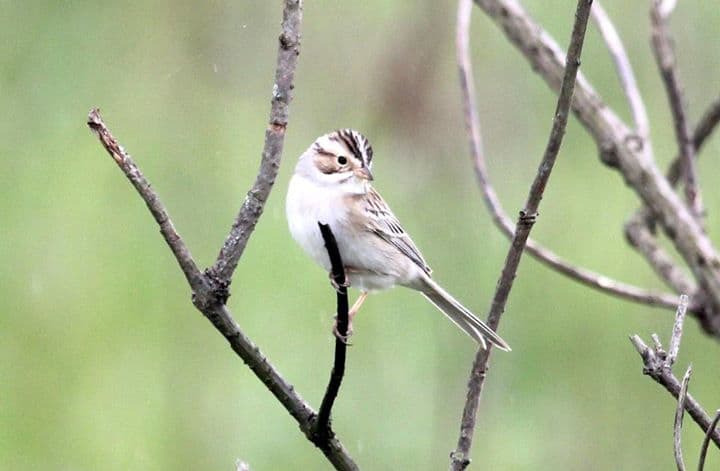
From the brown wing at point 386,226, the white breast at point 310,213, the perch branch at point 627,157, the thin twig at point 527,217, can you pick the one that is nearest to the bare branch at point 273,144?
the thin twig at point 527,217

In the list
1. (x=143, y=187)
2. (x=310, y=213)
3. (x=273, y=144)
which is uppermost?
(x=310, y=213)

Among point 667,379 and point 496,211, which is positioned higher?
point 496,211

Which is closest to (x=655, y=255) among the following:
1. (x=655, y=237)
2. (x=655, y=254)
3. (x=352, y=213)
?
(x=655, y=254)

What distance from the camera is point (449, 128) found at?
5293 millimetres

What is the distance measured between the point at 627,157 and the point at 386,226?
2.26ft

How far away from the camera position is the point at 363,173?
304 centimetres

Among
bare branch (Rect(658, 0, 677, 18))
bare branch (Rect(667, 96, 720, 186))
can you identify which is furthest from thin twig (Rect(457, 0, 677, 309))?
bare branch (Rect(658, 0, 677, 18))

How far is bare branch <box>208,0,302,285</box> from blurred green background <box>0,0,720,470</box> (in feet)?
8.70

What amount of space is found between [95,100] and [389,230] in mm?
3257

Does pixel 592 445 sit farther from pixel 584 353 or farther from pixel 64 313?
pixel 64 313

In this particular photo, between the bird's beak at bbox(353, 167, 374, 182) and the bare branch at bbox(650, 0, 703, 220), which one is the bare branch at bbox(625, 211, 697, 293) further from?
the bird's beak at bbox(353, 167, 374, 182)

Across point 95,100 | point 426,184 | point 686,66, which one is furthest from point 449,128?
point 95,100

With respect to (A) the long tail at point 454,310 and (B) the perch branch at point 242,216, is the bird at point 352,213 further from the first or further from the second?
(B) the perch branch at point 242,216

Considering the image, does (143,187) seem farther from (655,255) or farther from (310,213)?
(655,255)
